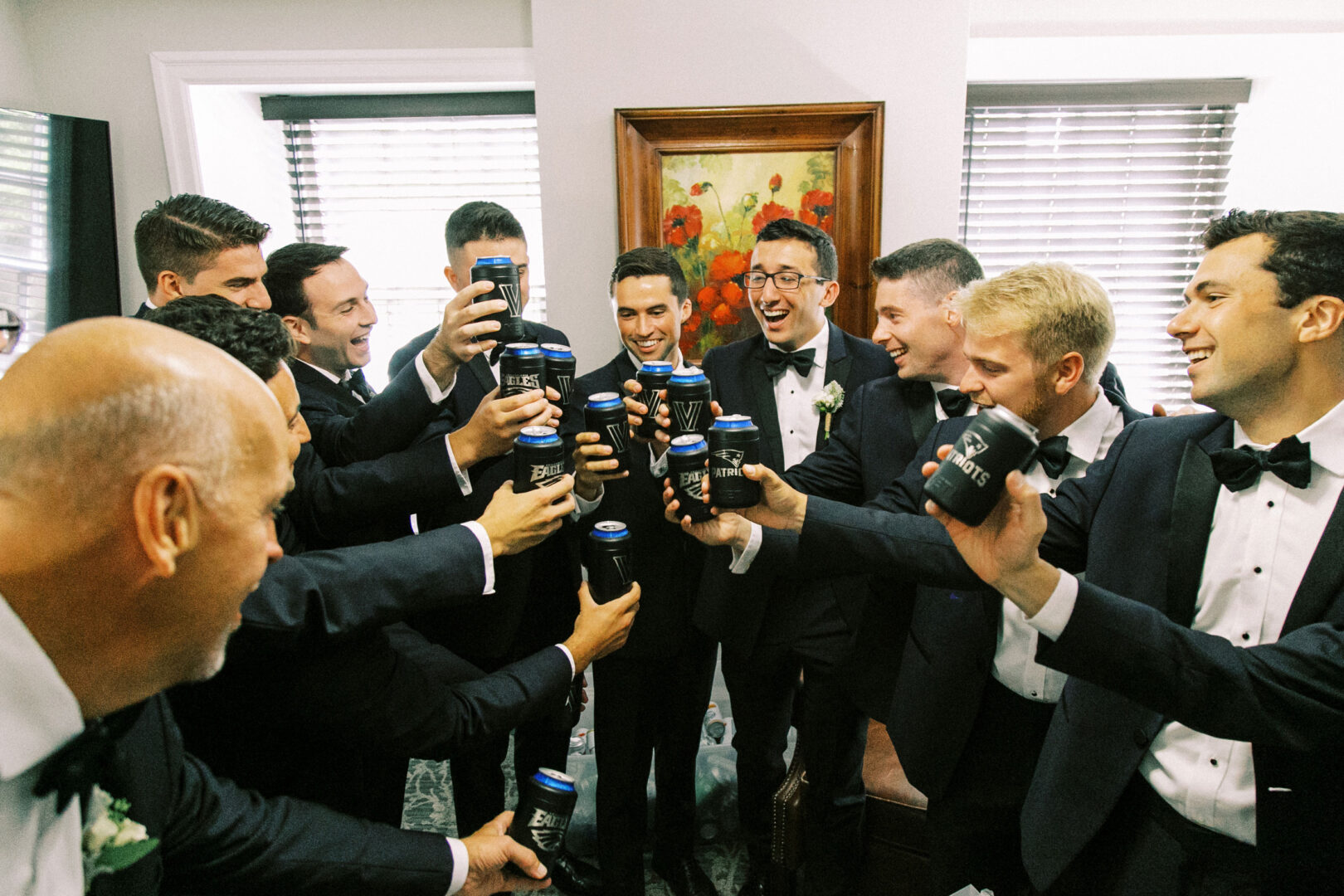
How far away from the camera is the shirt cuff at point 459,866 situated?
4.28 ft

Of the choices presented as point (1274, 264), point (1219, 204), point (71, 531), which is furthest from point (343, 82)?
point (1219, 204)

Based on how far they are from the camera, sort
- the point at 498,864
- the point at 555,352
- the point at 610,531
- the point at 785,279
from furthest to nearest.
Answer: the point at 785,279 → the point at 555,352 → the point at 610,531 → the point at 498,864

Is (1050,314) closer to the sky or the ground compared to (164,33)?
closer to the ground

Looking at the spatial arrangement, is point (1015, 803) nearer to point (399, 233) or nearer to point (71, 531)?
point (71, 531)

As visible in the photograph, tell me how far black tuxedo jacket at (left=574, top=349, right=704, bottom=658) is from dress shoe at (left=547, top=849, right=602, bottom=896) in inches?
32.4

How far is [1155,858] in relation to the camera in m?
1.34

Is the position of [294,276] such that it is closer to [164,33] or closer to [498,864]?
[164,33]

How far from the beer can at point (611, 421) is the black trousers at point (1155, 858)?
4.31ft

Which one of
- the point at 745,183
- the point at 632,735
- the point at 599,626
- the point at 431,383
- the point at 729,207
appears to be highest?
the point at 745,183

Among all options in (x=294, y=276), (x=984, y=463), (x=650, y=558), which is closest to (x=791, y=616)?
(x=650, y=558)

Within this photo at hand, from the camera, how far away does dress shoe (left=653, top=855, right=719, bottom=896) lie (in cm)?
237

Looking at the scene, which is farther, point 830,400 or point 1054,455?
point 830,400

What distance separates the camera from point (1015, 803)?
1.71 metres

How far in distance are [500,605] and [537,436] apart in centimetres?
74
